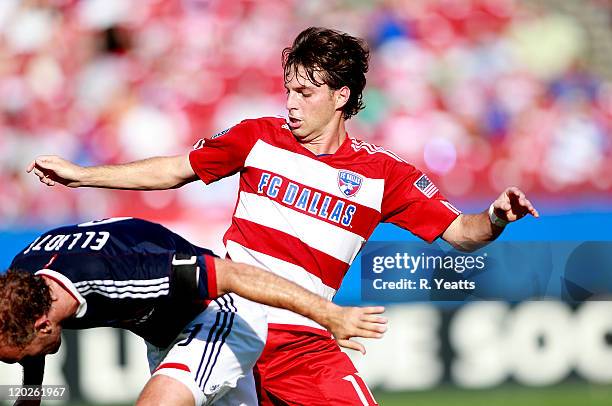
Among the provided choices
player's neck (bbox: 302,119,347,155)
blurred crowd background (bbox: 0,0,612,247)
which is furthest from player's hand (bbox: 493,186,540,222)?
blurred crowd background (bbox: 0,0,612,247)

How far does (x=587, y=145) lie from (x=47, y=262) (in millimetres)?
6456

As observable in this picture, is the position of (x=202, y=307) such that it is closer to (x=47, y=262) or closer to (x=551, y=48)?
(x=47, y=262)

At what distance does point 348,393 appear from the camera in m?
4.41

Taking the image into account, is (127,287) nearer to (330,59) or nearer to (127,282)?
(127,282)

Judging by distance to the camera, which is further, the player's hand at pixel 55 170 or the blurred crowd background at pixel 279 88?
the blurred crowd background at pixel 279 88

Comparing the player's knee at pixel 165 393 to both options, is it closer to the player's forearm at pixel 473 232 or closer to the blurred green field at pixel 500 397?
the player's forearm at pixel 473 232

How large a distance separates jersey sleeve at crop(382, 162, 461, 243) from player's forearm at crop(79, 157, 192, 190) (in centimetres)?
105

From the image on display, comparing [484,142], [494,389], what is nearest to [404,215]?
[494,389]

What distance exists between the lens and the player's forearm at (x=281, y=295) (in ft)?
11.3

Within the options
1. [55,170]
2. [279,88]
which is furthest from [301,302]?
[279,88]

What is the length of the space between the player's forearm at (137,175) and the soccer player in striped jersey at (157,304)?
0.68 m

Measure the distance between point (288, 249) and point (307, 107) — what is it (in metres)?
0.71

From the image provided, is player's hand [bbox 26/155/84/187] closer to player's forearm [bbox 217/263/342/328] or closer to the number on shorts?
the number on shorts

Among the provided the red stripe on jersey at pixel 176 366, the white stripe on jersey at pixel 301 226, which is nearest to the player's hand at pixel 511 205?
the white stripe on jersey at pixel 301 226
